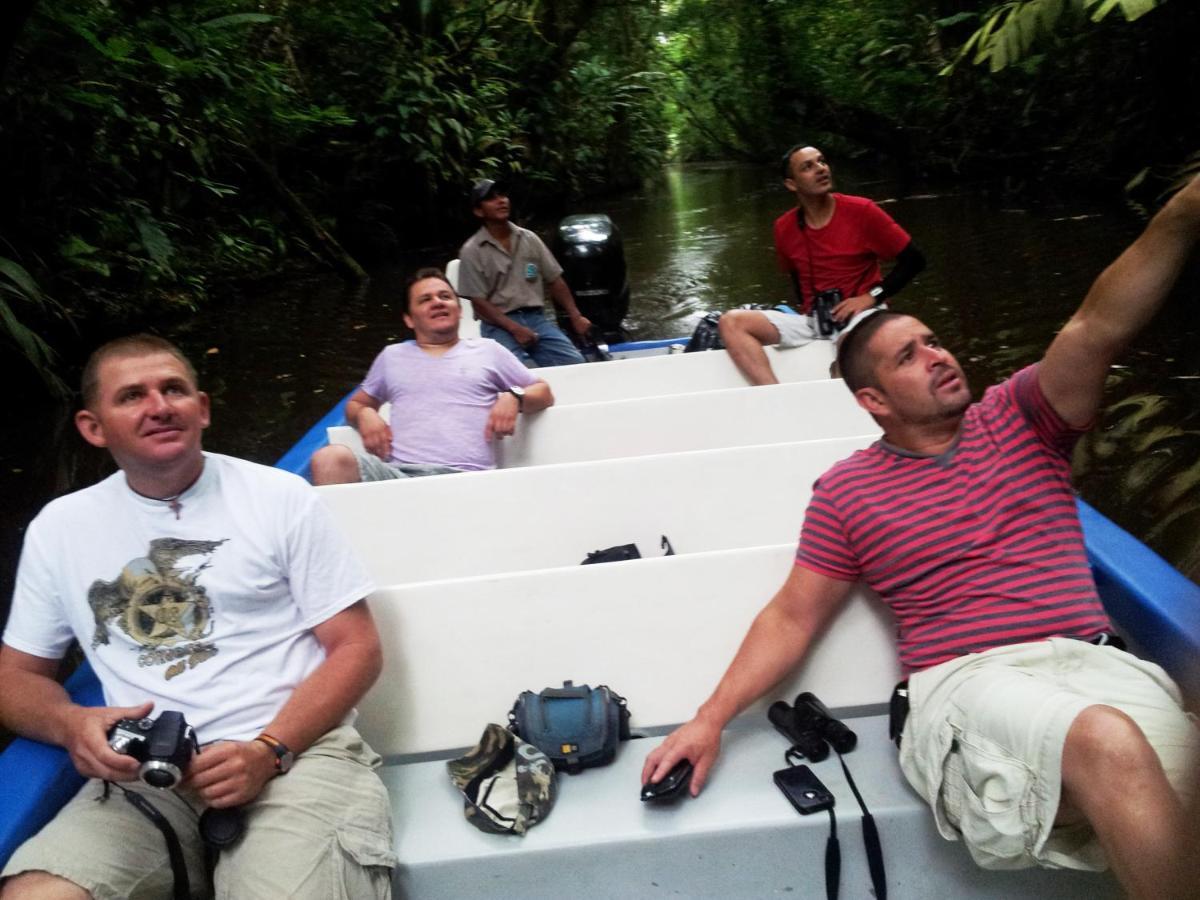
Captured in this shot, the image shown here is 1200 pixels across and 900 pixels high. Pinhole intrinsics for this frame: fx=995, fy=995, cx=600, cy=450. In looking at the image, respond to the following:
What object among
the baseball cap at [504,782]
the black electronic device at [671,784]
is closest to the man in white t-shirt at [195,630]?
the baseball cap at [504,782]

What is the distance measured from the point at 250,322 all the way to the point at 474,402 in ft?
19.3

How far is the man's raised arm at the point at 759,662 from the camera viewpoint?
1636 mm

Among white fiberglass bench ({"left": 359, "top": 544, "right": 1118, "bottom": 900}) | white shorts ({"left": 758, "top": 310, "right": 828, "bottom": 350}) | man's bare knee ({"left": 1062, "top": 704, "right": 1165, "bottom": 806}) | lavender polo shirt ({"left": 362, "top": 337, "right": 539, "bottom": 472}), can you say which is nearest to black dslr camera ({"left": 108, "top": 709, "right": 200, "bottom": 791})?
white fiberglass bench ({"left": 359, "top": 544, "right": 1118, "bottom": 900})

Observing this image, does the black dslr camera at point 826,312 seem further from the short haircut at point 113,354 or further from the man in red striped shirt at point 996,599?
the short haircut at point 113,354

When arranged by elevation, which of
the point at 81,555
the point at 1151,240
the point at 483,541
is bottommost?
the point at 483,541

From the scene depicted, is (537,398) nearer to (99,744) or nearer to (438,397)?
(438,397)

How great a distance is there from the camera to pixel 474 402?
10.4 feet

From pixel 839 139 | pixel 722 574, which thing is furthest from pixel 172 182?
pixel 839 139

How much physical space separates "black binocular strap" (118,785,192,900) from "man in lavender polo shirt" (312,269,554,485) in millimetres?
1532

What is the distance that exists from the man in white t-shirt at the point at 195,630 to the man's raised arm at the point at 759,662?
485 millimetres

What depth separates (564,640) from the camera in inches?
74.4

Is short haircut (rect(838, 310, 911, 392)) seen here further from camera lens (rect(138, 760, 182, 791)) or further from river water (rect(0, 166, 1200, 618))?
camera lens (rect(138, 760, 182, 791))

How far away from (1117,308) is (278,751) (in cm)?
148

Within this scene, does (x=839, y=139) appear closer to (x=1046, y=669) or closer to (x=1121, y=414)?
(x=1121, y=414)
